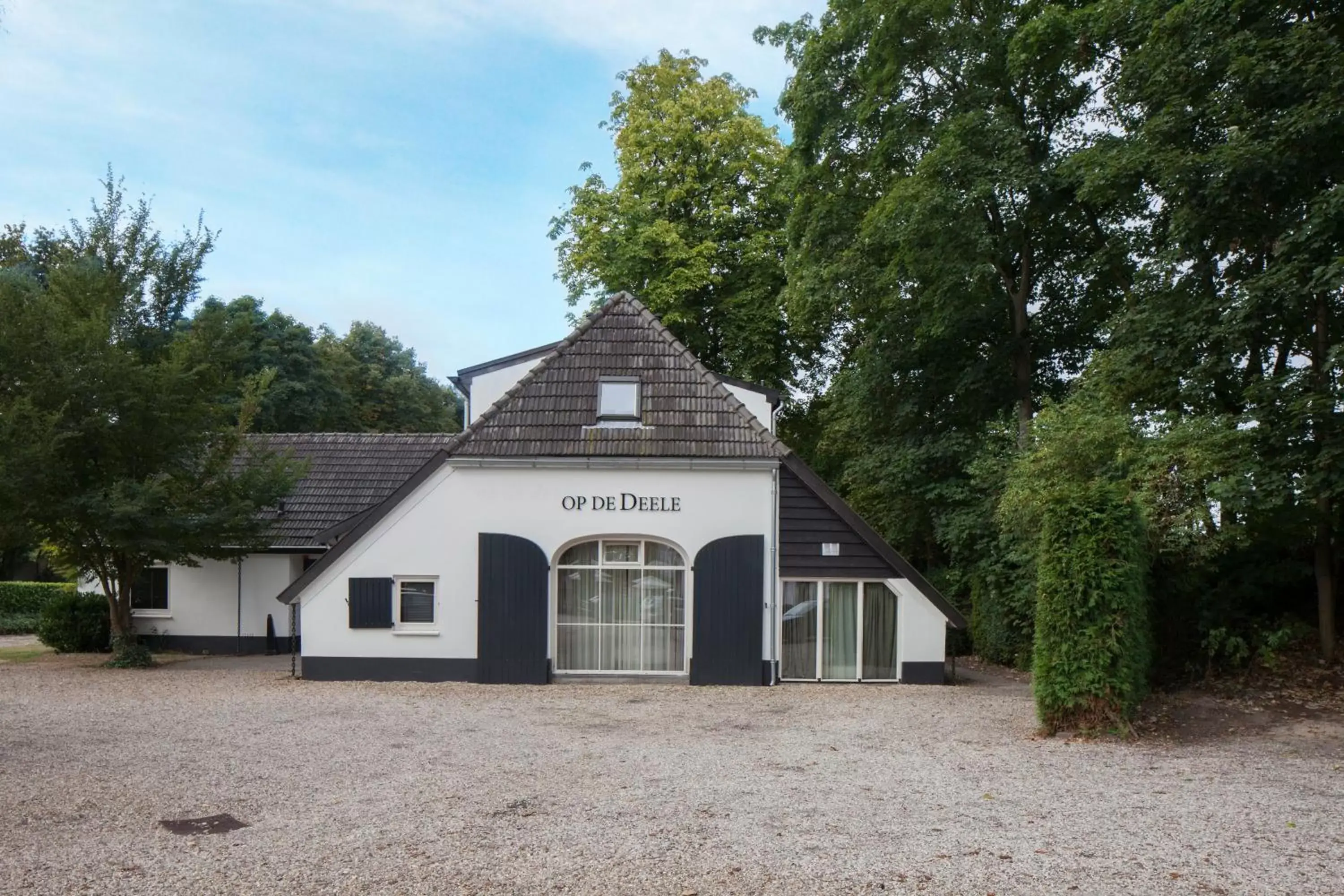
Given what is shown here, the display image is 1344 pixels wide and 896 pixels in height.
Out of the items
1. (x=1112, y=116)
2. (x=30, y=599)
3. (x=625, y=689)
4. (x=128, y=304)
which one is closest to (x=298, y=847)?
(x=625, y=689)

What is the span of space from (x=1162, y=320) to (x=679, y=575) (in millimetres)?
8690

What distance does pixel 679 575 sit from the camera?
1766cm

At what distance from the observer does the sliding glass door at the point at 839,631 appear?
702 inches

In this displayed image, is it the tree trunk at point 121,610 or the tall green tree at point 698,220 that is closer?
the tree trunk at point 121,610

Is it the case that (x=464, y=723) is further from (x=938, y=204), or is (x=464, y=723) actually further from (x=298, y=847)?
(x=938, y=204)

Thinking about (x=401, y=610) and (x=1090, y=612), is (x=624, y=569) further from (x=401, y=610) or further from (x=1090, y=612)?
(x=1090, y=612)


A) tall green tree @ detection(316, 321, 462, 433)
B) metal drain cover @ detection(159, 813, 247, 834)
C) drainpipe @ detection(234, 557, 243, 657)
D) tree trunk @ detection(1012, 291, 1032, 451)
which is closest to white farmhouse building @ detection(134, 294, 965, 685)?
drainpipe @ detection(234, 557, 243, 657)

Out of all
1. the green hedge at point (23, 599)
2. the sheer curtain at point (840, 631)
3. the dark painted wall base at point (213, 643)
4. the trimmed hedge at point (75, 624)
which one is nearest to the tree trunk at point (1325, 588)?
the sheer curtain at point (840, 631)

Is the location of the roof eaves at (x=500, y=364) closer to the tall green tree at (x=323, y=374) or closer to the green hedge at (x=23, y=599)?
the tall green tree at (x=323, y=374)

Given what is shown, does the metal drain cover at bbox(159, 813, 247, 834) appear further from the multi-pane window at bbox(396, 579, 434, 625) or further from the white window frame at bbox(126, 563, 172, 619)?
the white window frame at bbox(126, 563, 172, 619)

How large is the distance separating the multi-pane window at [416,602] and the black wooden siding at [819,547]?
6.09m

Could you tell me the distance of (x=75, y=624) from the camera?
2220 centimetres

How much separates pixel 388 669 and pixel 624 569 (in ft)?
14.4

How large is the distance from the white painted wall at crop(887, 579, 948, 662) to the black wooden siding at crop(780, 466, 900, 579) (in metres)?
0.36
